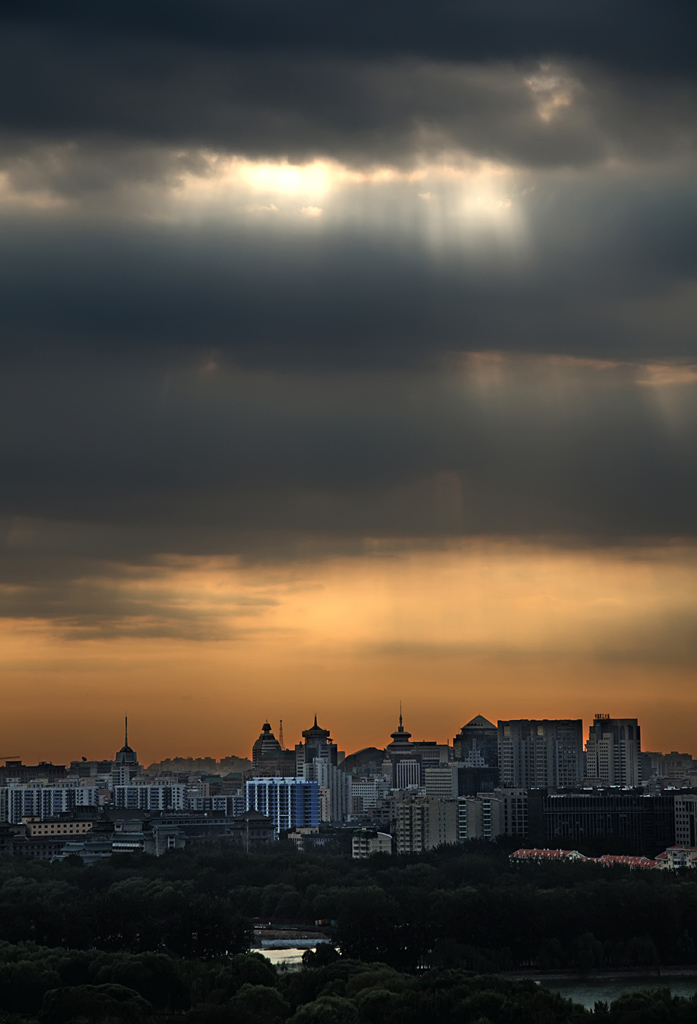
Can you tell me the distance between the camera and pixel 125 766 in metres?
163

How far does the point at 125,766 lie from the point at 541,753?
51.9 m

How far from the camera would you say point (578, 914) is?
52531 mm

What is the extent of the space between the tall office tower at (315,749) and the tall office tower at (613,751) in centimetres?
2650

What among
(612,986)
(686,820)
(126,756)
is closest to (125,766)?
(126,756)

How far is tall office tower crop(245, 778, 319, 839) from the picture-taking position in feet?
408

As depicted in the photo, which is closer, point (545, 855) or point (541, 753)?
point (545, 855)

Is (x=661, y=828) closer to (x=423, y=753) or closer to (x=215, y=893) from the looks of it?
(x=215, y=893)

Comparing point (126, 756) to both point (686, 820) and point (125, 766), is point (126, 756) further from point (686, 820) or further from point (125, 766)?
point (686, 820)

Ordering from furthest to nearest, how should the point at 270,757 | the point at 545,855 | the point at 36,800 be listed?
the point at 270,757
the point at 36,800
the point at 545,855

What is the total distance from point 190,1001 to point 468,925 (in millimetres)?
13591

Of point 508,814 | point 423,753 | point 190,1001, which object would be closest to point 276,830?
point 508,814

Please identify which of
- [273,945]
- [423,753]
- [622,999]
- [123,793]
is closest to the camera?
[622,999]

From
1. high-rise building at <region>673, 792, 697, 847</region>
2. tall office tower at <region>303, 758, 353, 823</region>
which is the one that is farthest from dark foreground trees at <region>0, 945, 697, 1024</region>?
tall office tower at <region>303, 758, 353, 823</region>

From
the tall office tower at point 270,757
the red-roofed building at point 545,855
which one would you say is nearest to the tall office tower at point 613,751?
the tall office tower at point 270,757
